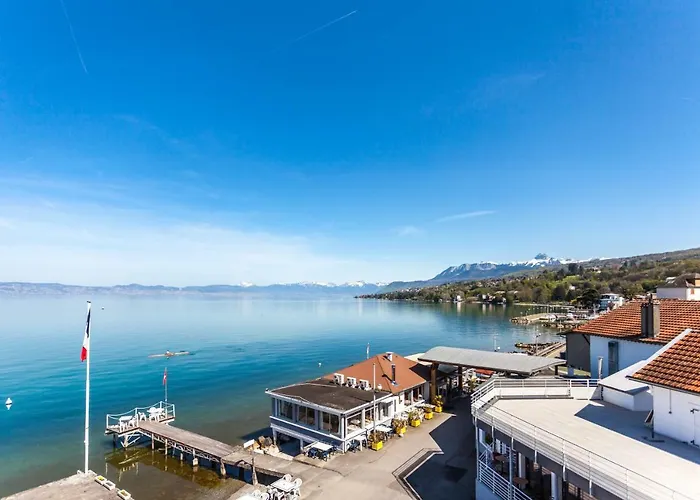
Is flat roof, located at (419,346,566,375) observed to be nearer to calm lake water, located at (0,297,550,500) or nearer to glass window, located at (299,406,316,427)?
glass window, located at (299,406,316,427)

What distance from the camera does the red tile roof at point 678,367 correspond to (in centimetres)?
1239

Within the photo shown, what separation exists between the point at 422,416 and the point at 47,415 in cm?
3791

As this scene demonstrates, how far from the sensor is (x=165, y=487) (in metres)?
25.6

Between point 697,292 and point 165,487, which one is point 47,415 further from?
point 697,292

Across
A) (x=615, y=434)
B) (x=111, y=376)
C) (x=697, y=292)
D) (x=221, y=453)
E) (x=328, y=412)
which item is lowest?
(x=111, y=376)

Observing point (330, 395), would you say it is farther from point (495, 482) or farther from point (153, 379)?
point (153, 379)

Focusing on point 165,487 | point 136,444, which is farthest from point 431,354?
point 136,444

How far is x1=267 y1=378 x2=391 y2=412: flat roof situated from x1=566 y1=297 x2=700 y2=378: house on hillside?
44.6 ft

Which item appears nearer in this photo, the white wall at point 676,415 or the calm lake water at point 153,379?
the white wall at point 676,415

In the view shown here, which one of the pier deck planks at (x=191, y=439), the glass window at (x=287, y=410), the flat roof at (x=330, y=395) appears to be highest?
the flat roof at (x=330, y=395)

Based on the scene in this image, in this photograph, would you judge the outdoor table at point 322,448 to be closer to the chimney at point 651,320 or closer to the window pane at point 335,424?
the window pane at point 335,424

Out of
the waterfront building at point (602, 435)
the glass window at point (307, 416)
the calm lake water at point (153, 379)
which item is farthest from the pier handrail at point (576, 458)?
the calm lake water at point (153, 379)

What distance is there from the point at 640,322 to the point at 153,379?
2239 inches

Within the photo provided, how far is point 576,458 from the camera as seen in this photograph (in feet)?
35.2
